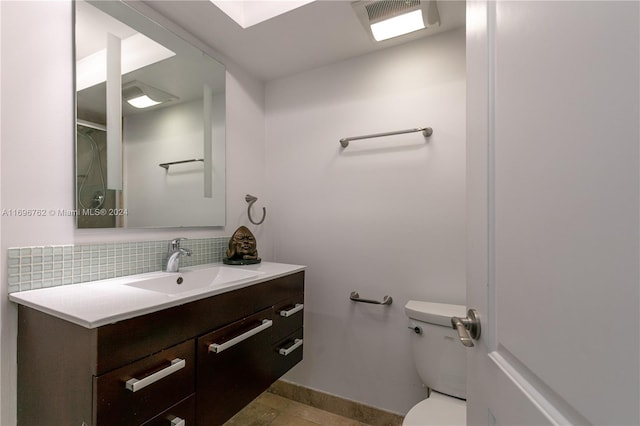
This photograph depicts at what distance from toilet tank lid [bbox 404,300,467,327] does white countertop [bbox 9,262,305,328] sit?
0.88 metres

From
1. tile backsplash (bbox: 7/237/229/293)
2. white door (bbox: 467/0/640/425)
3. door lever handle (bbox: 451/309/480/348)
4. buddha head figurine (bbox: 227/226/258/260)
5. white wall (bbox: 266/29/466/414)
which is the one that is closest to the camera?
white door (bbox: 467/0/640/425)

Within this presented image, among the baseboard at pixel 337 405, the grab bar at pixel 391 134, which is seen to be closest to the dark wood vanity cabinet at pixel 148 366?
the baseboard at pixel 337 405

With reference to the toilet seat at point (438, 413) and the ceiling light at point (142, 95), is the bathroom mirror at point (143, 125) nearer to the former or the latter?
the ceiling light at point (142, 95)

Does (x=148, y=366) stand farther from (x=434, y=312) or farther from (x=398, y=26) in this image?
Result: (x=398, y=26)

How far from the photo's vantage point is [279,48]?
1.77m

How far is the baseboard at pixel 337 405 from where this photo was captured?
170 cm

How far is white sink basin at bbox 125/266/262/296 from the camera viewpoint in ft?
4.14

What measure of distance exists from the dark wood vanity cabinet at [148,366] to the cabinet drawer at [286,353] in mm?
111

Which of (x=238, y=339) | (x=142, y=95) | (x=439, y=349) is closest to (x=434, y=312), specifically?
(x=439, y=349)

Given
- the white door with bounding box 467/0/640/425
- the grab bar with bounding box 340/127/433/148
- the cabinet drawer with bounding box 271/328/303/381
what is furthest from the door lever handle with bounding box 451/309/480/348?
the grab bar with bounding box 340/127/433/148

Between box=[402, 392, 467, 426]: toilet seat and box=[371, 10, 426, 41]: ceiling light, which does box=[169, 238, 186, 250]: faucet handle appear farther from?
box=[371, 10, 426, 41]: ceiling light

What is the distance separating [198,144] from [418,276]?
1.48 meters

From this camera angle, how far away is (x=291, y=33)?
162cm

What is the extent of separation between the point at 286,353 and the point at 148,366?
0.73m
